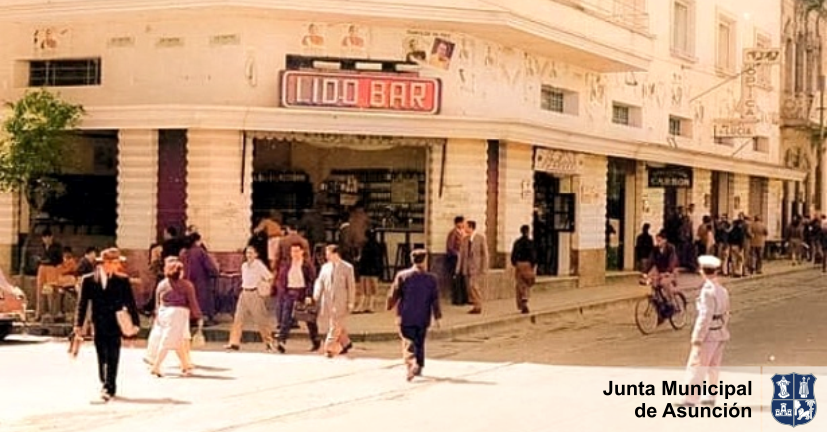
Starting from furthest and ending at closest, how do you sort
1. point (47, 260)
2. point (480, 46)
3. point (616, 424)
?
point (480, 46) → point (47, 260) → point (616, 424)

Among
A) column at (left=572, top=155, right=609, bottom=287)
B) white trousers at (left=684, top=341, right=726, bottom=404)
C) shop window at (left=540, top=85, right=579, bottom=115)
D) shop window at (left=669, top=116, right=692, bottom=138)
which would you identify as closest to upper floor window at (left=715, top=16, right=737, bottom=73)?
shop window at (left=669, top=116, right=692, bottom=138)

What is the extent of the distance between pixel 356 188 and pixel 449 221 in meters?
2.46

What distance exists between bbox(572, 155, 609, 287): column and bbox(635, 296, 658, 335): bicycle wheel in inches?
333

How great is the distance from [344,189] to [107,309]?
12512 mm

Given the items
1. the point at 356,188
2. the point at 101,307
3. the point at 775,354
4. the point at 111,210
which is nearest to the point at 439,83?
the point at 356,188

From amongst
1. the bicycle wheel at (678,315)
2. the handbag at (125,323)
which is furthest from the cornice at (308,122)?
the handbag at (125,323)

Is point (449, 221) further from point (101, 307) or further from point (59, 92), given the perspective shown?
point (101, 307)

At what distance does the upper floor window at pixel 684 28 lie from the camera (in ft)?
120

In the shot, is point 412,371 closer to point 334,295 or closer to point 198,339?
point 334,295

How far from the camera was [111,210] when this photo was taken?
80.3ft

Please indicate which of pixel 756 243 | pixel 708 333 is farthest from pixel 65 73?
pixel 756 243

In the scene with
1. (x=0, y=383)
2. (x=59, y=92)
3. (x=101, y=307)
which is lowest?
(x=0, y=383)

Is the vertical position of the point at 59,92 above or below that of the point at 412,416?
above

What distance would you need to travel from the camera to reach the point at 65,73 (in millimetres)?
25031
